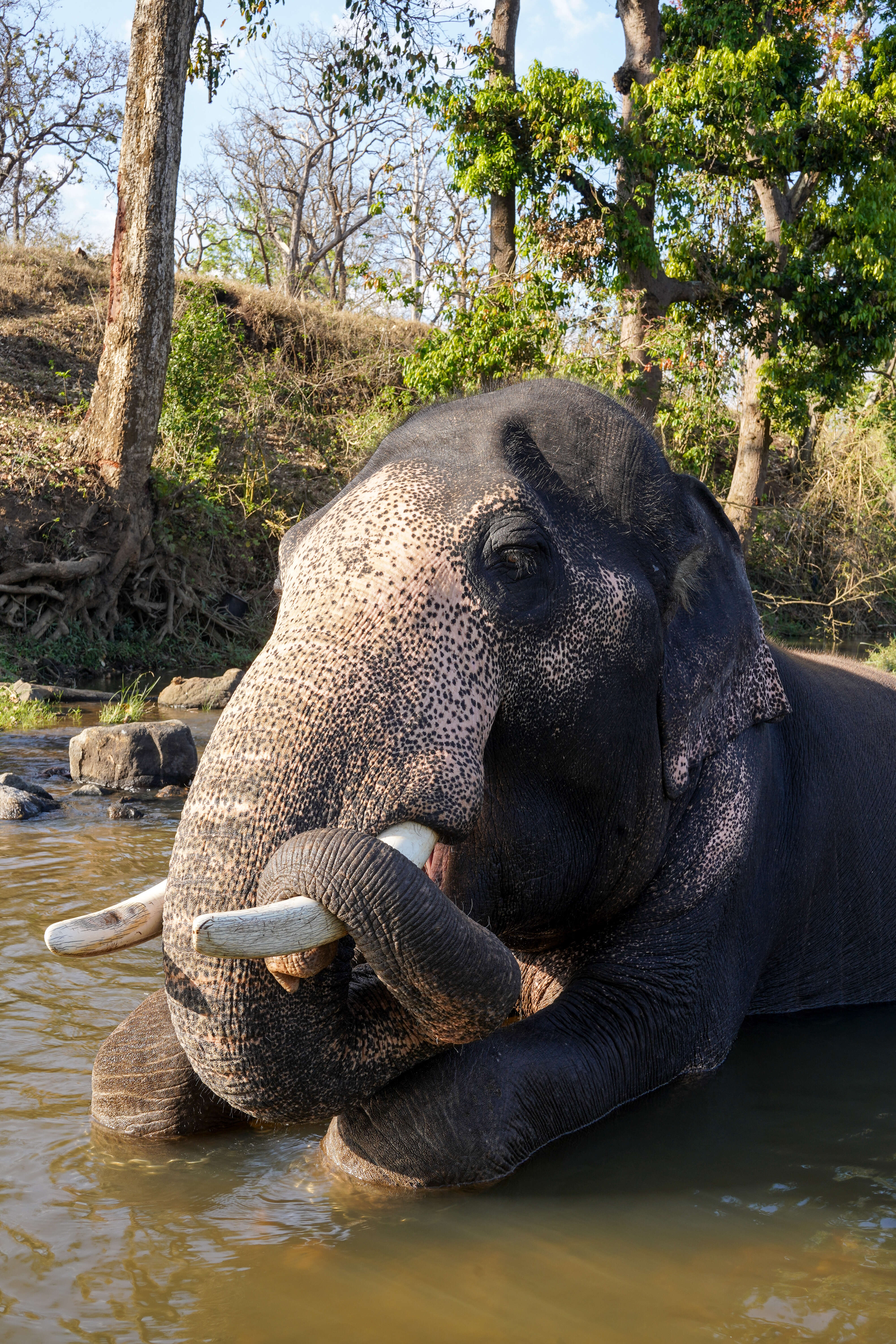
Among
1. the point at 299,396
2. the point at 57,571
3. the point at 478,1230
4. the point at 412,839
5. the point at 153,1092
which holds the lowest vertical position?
the point at 478,1230

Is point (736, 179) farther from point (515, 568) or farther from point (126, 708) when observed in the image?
point (515, 568)

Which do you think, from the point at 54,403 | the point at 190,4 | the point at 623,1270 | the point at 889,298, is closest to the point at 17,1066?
the point at 623,1270

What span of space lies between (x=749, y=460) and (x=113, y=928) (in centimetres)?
1503

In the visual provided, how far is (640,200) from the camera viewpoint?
1370 centimetres

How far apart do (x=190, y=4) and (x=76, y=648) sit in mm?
6641

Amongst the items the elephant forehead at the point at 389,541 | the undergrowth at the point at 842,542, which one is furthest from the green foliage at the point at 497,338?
the elephant forehead at the point at 389,541

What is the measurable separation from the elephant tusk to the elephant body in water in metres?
0.03

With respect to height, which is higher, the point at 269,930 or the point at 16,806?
the point at 269,930

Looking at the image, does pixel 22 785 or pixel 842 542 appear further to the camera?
pixel 842 542

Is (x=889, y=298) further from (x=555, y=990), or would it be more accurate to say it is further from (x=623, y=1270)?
(x=623, y=1270)

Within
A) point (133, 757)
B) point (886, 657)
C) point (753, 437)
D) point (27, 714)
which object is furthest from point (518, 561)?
point (753, 437)

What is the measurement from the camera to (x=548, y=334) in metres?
13.8

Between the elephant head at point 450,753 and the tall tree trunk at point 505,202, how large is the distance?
14.3 metres

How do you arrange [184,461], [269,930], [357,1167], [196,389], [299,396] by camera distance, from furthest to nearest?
[299,396] → [196,389] → [184,461] → [357,1167] → [269,930]
